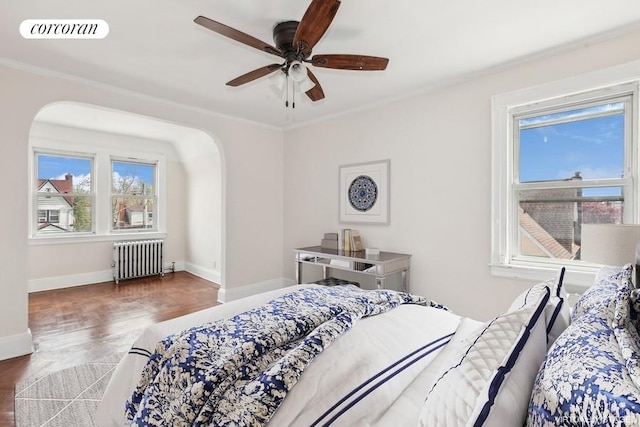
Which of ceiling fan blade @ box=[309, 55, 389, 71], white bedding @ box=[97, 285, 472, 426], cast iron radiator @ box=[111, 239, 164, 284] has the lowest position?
cast iron radiator @ box=[111, 239, 164, 284]

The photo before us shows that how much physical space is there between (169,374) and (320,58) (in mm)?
1845

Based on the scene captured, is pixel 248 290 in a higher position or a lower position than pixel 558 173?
lower

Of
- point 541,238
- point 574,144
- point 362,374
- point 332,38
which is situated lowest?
point 362,374

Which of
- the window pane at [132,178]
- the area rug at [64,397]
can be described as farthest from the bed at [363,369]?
the window pane at [132,178]

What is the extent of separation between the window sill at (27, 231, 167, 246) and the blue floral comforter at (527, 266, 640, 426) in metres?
5.94

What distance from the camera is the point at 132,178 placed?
5.54m

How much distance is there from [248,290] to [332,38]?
3.28 m

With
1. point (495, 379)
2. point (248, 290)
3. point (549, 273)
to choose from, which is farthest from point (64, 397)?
point (549, 273)

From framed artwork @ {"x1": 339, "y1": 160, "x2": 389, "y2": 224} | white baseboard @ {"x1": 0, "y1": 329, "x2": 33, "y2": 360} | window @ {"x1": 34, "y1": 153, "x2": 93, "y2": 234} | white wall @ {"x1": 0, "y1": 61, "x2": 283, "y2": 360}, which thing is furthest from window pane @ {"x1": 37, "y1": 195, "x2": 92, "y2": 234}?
framed artwork @ {"x1": 339, "y1": 160, "x2": 389, "y2": 224}

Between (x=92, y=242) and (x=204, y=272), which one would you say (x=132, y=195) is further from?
(x=204, y=272)

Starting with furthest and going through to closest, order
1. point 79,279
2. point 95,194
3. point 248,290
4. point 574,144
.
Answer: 1. point 95,194
2. point 79,279
3. point 248,290
4. point 574,144

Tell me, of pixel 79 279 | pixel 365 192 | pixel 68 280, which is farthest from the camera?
pixel 79 279

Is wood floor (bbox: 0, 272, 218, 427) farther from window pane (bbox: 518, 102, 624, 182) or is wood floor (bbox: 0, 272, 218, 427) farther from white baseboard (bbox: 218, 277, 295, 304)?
window pane (bbox: 518, 102, 624, 182)

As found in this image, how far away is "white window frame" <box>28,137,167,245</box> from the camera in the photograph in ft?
15.0
